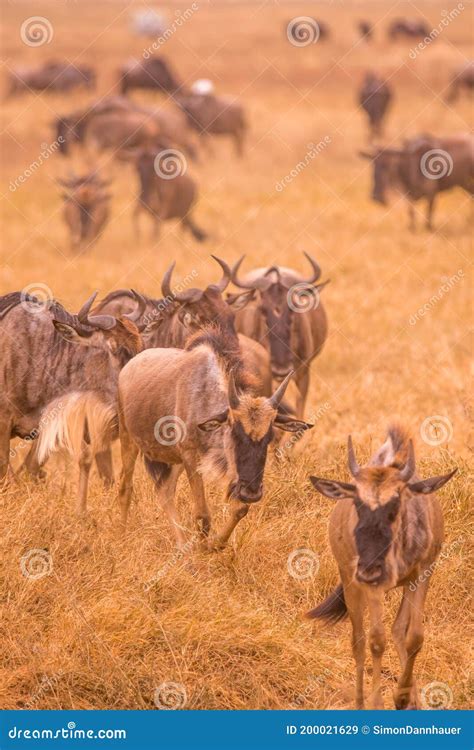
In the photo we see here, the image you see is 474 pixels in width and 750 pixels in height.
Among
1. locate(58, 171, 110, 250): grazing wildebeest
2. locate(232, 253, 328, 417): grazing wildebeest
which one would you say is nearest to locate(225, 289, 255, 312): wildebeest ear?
locate(232, 253, 328, 417): grazing wildebeest

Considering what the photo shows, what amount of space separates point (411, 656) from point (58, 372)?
3804 millimetres

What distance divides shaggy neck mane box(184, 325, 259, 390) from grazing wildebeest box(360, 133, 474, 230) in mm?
12598

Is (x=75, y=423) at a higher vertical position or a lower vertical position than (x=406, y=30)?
lower

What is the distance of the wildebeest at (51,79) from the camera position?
1317 inches

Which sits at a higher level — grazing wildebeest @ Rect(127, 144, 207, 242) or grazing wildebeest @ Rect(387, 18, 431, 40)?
grazing wildebeest @ Rect(387, 18, 431, 40)

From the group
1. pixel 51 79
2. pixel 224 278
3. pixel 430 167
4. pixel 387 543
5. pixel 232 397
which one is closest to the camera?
pixel 387 543

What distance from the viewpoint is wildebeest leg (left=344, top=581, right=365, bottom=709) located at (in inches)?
229

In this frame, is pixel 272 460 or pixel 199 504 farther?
pixel 272 460

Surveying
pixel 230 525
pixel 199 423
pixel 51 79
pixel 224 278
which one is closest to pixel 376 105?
pixel 51 79

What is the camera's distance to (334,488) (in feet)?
18.5

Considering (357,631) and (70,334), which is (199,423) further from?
(70,334)

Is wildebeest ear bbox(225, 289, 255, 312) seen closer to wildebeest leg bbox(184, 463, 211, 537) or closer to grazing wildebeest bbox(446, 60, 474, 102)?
wildebeest leg bbox(184, 463, 211, 537)

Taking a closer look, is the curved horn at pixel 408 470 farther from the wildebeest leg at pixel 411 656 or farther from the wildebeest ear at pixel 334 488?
the wildebeest leg at pixel 411 656

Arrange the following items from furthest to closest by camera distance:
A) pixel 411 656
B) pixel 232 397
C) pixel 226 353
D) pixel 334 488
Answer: pixel 226 353 < pixel 232 397 < pixel 411 656 < pixel 334 488
